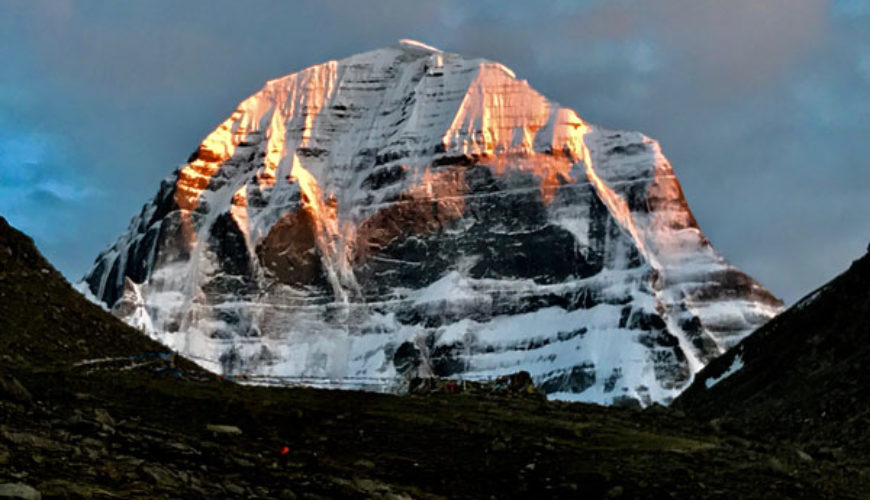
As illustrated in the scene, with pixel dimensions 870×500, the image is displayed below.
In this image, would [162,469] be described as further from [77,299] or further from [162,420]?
[77,299]

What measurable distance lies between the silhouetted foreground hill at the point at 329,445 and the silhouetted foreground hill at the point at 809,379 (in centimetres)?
640

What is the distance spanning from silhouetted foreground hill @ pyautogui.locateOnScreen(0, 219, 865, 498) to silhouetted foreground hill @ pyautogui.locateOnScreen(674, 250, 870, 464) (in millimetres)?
6402

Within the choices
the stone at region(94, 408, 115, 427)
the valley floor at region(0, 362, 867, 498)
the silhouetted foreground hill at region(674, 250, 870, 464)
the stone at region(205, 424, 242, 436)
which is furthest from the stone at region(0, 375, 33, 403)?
the silhouetted foreground hill at region(674, 250, 870, 464)

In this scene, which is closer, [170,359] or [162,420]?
[162,420]

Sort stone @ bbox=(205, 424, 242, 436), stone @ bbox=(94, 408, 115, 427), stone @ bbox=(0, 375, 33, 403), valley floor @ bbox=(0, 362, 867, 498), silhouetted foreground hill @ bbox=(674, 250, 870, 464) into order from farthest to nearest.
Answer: silhouetted foreground hill @ bbox=(674, 250, 870, 464), stone @ bbox=(205, 424, 242, 436), stone @ bbox=(0, 375, 33, 403), stone @ bbox=(94, 408, 115, 427), valley floor @ bbox=(0, 362, 867, 498)

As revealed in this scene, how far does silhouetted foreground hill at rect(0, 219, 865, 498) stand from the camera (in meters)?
22.8

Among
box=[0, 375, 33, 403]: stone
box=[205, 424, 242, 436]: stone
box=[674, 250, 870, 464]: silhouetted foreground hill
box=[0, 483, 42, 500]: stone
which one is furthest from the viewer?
box=[674, 250, 870, 464]: silhouetted foreground hill

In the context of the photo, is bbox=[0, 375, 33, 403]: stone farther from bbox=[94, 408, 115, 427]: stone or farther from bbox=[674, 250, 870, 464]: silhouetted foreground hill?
bbox=[674, 250, 870, 464]: silhouetted foreground hill

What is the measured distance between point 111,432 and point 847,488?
15149 mm

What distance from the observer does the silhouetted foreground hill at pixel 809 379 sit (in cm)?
5197

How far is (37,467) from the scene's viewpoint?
21.2 m

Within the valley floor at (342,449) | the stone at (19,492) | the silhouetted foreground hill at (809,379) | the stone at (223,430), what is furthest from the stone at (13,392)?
the silhouetted foreground hill at (809,379)

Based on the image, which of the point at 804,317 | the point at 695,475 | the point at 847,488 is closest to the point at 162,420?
the point at 695,475

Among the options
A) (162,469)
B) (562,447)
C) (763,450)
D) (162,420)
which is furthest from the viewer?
(763,450)
